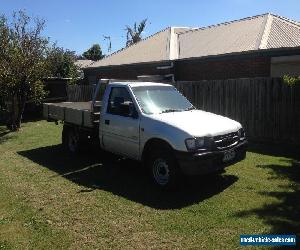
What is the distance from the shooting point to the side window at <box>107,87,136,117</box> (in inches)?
327

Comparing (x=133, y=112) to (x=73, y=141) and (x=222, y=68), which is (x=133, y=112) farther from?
(x=222, y=68)

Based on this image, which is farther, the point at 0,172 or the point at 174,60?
the point at 174,60

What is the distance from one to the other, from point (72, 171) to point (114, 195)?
220 centimetres

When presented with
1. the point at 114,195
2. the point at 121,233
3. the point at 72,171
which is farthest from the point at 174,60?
the point at 121,233

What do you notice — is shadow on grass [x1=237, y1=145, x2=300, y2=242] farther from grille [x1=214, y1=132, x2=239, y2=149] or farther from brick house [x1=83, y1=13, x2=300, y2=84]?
brick house [x1=83, y1=13, x2=300, y2=84]

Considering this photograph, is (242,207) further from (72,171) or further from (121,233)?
(72,171)

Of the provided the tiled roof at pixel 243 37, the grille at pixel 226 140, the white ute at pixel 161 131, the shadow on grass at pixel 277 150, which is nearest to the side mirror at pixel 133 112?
the white ute at pixel 161 131

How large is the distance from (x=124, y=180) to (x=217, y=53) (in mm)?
11280

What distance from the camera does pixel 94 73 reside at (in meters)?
27.0

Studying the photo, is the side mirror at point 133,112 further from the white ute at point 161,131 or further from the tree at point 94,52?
the tree at point 94,52

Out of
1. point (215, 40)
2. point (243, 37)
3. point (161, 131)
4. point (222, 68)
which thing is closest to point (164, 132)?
point (161, 131)

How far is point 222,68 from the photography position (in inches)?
714

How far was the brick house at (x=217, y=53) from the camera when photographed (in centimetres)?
1602

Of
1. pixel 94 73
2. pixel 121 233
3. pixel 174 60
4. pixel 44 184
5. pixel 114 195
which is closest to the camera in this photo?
pixel 121 233
